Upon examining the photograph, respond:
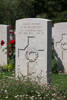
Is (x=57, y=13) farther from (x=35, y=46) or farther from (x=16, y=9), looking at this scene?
(x=35, y=46)

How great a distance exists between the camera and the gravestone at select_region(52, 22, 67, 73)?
12094 mm

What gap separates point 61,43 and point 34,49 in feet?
11.6

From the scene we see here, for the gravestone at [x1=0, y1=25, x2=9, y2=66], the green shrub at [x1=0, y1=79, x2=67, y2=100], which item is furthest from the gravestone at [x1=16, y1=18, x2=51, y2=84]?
the gravestone at [x1=0, y1=25, x2=9, y2=66]

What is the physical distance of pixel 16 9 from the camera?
80.7 ft

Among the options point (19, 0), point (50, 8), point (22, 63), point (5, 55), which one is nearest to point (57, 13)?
point (50, 8)

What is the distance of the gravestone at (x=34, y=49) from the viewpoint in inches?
337

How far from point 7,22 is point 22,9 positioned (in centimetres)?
132

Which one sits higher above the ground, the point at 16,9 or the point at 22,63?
the point at 16,9

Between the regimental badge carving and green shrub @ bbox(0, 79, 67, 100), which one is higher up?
the regimental badge carving

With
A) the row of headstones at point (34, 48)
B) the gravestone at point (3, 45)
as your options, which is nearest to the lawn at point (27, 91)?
the row of headstones at point (34, 48)

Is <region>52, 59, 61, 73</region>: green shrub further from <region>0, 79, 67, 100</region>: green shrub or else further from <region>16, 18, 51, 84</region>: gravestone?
<region>0, 79, 67, 100</region>: green shrub

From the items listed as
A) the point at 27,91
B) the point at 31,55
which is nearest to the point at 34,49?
the point at 31,55

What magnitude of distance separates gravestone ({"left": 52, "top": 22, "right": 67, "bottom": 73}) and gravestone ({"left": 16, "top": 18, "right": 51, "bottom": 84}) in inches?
129

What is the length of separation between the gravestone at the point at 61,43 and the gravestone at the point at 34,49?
10.8 ft
